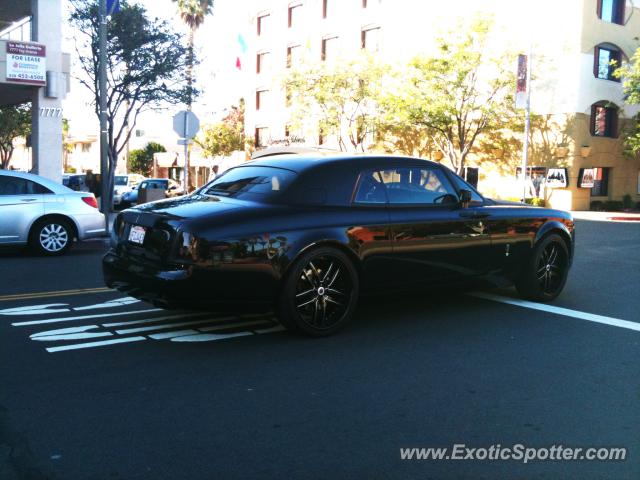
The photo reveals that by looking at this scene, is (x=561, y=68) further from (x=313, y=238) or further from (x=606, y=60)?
(x=313, y=238)

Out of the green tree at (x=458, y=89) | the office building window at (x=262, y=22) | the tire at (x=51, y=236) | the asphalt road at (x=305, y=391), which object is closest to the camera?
the asphalt road at (x=305, y=391)

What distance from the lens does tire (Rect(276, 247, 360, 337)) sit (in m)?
5.57

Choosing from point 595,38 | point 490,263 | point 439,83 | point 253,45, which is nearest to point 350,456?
point 490,263

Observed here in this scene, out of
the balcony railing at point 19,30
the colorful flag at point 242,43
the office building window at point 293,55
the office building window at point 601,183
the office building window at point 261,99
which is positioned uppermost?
the colorful flag at point 242,43

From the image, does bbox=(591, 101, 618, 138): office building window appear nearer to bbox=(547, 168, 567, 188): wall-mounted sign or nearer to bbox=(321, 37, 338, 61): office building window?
bbox=(547, 168, 567, 188): wall-mounted sign

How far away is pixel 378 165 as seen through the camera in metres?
6.40

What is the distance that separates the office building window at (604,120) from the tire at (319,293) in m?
29.3

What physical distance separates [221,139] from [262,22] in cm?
840

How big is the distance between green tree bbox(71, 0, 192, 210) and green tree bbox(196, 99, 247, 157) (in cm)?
2479

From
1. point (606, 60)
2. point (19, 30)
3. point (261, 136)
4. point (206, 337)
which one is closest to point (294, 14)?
point (261, 136)

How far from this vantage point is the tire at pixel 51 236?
11.2 metres

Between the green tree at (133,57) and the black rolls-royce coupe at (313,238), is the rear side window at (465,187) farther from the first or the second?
the green tree at (133,57)

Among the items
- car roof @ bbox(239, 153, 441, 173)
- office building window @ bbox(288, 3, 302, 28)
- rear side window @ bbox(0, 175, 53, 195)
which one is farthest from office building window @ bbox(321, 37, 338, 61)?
car roof @ bbox(239, 153, 441, 173)

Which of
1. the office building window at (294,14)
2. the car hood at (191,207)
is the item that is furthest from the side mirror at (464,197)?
the office building window at (294,14)
